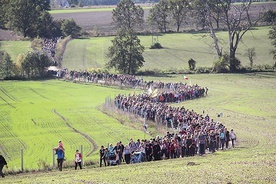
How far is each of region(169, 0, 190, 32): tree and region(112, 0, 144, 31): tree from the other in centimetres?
650

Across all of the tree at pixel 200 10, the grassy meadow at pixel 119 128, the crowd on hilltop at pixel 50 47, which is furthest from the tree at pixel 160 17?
the grassy meadow at pixel 119 128

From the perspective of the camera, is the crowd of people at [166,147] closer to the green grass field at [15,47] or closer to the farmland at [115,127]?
the farmland at [115,127]

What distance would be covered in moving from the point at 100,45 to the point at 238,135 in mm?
72801

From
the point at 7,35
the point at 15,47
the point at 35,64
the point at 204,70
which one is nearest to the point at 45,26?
the point at 7,35

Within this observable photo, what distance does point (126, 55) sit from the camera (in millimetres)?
80438

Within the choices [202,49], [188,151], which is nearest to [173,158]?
[188,151]

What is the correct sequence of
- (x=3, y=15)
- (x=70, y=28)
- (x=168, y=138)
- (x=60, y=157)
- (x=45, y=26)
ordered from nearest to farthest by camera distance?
(x=60, y=157) < (x=168, y=138) < (x=45, y=26) < (x=70, y=28) < (x=3, y=15)

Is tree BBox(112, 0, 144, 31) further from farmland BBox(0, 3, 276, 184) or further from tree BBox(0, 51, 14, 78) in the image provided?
tree BBox(0, 51, 14, 78)

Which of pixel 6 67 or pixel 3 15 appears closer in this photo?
pixel 6 67

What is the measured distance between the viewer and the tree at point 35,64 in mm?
76188

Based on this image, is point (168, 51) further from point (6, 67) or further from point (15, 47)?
point (6, 67)

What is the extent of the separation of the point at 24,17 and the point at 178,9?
2898 centimetres

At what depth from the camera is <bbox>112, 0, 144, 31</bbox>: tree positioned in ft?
424

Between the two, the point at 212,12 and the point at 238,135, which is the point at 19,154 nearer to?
the point at 238,135
